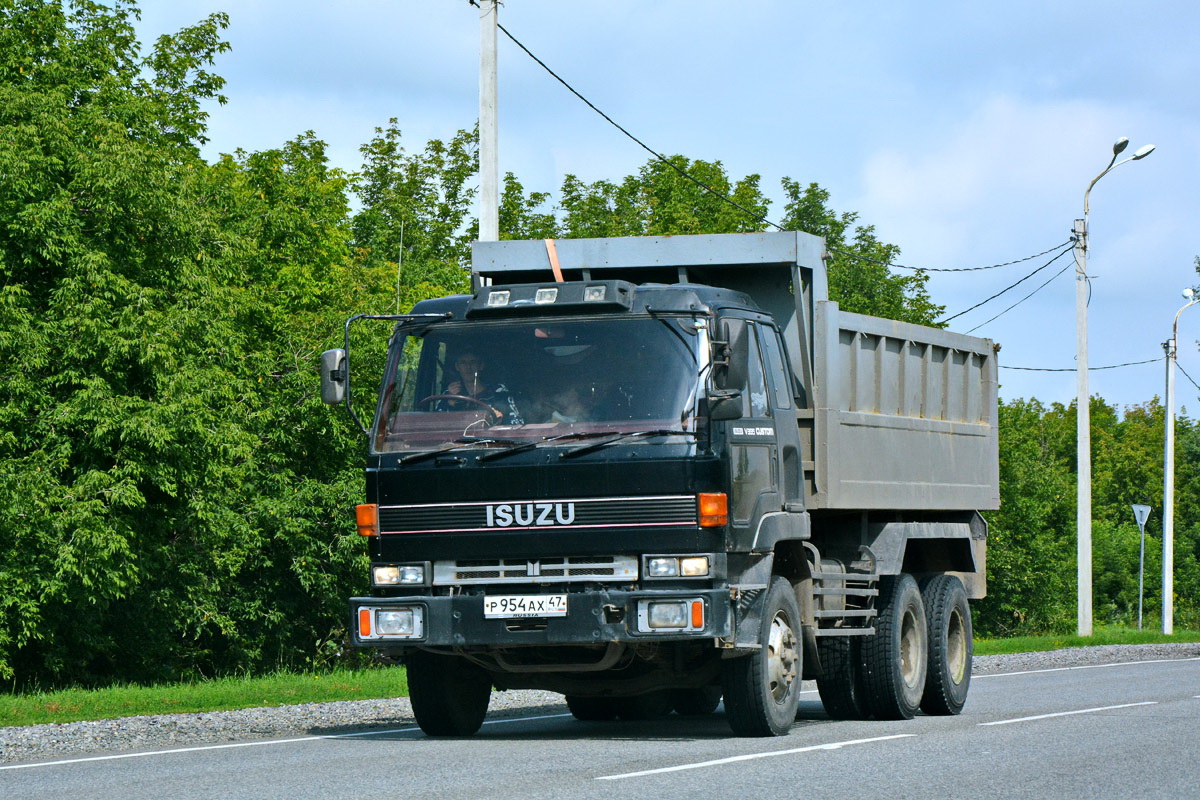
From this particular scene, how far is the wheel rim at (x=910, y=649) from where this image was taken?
13.3 metres

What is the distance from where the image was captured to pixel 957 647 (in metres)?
14.3

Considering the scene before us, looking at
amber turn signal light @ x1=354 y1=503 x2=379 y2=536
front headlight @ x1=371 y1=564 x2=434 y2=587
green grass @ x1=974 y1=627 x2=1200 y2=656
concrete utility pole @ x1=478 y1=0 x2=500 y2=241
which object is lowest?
green grass @ x1=974 y1=627 x2=1200 y2=656

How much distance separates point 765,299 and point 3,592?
13.4 meters

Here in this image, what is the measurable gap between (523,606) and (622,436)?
1187mm

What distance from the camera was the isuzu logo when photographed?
9.89 m

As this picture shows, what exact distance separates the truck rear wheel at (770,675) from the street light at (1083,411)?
883 inches

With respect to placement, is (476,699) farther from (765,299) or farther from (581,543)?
(765,299)

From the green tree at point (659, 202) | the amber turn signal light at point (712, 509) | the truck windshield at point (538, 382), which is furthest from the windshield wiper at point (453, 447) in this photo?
the green tree at point (659, 202)

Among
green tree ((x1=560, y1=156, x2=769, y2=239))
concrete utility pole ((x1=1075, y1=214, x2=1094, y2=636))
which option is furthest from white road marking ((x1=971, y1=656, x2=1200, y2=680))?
green tree ((x1=560, y1=156, x2=769, y2=239))

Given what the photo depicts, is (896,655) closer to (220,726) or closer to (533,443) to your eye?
(533,443)

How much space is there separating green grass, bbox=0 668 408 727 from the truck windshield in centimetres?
542

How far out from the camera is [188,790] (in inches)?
336

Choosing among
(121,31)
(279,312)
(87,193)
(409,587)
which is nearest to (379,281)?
(279,312)

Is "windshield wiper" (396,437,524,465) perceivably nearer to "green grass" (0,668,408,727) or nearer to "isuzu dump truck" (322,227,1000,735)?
"isuzu dump truck" (322,227,1000,735)
